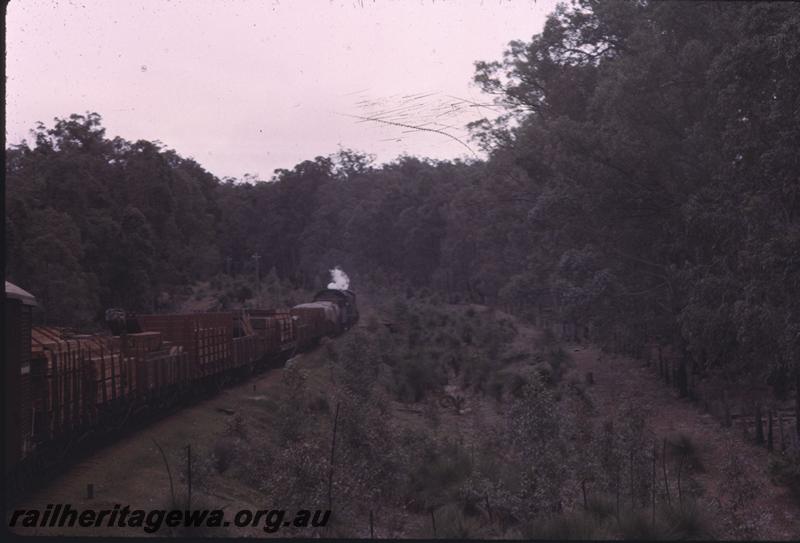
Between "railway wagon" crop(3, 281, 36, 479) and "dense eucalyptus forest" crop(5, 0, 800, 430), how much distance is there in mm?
13195

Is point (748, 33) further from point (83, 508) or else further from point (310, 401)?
point (83, 508)

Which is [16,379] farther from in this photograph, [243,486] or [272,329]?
[272,329]

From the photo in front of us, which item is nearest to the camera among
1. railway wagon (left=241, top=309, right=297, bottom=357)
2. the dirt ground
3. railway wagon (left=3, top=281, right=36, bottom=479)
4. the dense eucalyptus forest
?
railway wagon (left=3, top=281, right=36, bottom=479)

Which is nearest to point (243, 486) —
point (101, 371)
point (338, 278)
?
point (101, 371)

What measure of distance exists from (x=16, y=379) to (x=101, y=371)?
150 inches

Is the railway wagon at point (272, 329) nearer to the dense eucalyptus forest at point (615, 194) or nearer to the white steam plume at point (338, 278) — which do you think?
the dense eucalyptus forest at point (615, 194)

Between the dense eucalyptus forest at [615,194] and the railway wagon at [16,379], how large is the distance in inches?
520

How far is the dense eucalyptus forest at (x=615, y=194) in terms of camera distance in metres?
18.6

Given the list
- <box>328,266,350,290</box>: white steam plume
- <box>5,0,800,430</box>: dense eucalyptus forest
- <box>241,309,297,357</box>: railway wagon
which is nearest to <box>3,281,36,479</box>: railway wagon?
<box>5,0,800,430</box>: dense eucalyptus forest

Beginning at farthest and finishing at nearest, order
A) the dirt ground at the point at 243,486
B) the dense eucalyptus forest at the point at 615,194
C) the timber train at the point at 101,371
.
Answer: the dense eucalyptus forest at the point at 615,194 → the dirt ground at the point at 243,486 → the timber train at the point at 101,371

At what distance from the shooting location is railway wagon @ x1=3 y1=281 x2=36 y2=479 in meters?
10.9

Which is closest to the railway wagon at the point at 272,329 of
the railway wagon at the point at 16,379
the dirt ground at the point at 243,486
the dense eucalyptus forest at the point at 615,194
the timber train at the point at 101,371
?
the timber train at the point at 101,371

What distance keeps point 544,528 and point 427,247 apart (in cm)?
6213

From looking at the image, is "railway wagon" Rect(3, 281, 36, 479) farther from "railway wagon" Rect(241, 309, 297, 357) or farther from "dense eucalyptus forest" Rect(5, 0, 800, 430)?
"railway wagon" Rect(241, 309, 297, 357)
